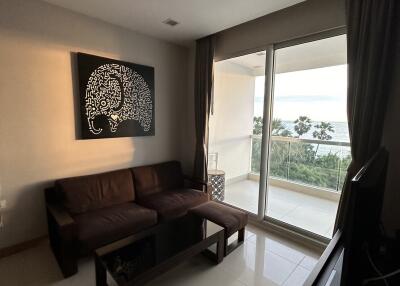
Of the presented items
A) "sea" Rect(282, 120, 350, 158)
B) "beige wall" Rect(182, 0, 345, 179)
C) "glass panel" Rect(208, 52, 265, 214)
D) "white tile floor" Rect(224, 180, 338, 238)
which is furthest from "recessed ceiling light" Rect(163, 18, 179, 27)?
"white tile floor" Rect(224, 180, 338, 238)

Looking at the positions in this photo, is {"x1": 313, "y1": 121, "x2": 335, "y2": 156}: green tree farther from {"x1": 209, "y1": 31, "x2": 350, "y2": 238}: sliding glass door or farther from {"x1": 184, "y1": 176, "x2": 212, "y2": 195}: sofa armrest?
{"x1": 184, "y1": 176, "x2": 212, "y2": 195}: sofa armrest

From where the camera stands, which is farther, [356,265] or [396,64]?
[396,64]

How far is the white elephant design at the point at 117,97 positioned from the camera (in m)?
2.58

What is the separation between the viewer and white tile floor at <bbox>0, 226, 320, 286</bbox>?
1.90 meters

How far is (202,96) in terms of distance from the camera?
3.28 meters

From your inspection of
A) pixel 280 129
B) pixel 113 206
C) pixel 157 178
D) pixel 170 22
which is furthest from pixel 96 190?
pixel 280 129

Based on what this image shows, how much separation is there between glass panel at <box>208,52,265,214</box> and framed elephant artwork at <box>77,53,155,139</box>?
4.38 feet

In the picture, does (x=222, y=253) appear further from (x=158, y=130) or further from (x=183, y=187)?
(x=158, y=130)

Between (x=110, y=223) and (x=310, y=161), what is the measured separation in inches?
128

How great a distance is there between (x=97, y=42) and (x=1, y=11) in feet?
2.82

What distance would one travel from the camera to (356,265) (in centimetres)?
84

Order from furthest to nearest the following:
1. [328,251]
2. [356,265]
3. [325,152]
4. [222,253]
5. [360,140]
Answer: [325,152] < [222,253] < [360,140] < [328,251] < [356,265]

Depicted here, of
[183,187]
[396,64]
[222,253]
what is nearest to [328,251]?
[222,253]

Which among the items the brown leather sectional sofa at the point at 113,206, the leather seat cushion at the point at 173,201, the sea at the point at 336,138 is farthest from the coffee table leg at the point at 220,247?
the sea at the point at 336,138
